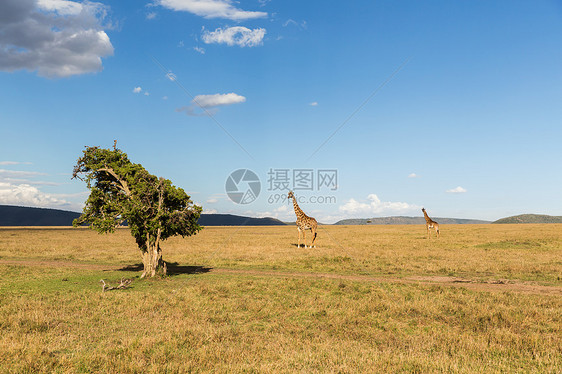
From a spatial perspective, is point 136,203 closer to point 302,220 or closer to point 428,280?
point 428,280

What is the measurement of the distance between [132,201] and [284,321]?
11361 millimetres

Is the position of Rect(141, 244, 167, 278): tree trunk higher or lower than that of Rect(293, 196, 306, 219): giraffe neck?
lower

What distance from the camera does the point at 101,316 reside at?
42.9 ft

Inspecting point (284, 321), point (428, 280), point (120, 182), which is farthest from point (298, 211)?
point (284, 321)

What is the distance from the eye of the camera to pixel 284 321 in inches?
501

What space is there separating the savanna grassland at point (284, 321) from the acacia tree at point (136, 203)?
2.70 metres

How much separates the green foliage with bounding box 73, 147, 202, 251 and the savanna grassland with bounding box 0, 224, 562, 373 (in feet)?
9.50

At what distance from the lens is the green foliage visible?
19797 millimetres

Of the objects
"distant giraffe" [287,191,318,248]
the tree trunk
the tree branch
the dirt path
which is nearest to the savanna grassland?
the dirt path

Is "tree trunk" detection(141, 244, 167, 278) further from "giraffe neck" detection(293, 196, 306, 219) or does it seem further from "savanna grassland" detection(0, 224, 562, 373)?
"giraffe neck" detection(293, 196, 306, 219)

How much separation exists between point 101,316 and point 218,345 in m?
5.48

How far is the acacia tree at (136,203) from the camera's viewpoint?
19828 mm

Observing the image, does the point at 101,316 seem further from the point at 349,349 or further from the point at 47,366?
the point at 349,349

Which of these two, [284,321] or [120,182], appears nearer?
[284,321]
